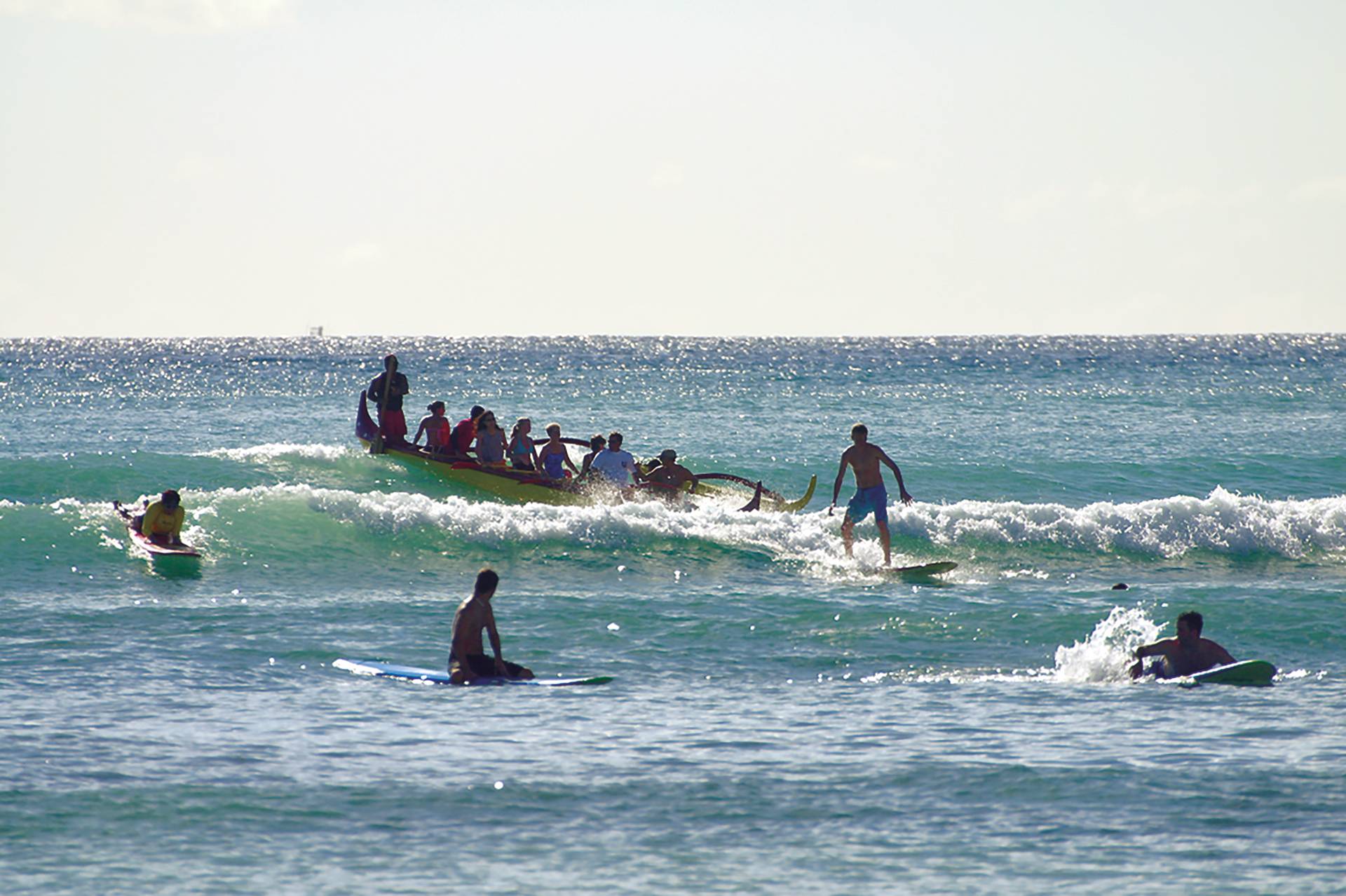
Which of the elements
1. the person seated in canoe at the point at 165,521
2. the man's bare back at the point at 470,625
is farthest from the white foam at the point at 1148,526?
the person seated in canoe at the point at 165,521

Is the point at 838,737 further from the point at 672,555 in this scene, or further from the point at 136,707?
the point at 672,555

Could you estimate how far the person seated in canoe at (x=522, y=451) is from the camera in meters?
19.9

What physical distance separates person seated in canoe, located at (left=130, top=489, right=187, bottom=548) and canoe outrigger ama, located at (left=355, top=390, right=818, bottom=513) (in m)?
4.47

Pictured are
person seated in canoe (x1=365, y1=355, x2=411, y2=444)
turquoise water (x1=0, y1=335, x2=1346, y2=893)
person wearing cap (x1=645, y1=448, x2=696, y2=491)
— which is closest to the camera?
turquoise water (x1=0, y1=335, x2=1346, y2=893)

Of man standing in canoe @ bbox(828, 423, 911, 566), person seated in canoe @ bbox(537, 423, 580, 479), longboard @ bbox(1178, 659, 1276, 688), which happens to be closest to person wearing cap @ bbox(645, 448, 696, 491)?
person seated in canoe @ bbox(537, 423, 580, 479)

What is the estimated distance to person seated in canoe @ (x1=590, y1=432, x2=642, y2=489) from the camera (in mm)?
19141

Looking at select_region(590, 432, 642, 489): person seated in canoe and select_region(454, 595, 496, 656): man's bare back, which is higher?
select_region(590, 432, 642, 489): person seated in canoe

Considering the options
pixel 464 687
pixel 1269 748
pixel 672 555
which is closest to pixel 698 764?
pixel 464 687

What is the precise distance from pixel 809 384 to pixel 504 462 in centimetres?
3902

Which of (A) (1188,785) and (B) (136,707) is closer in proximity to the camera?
(A) (1188,785)

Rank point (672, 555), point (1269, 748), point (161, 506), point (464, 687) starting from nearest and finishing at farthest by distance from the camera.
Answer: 1. point (1269, 748)
2. point (464, 687)
3. point (161, 506)
4. point (672, 555)

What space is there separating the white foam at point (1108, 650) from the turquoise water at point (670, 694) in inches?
2.3

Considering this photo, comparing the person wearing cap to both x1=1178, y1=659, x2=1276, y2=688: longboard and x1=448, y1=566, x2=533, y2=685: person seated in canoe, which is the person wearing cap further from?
x1=1178, y1=659, x2=1276, y2=688: longboard

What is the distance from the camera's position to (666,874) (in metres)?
7.38
